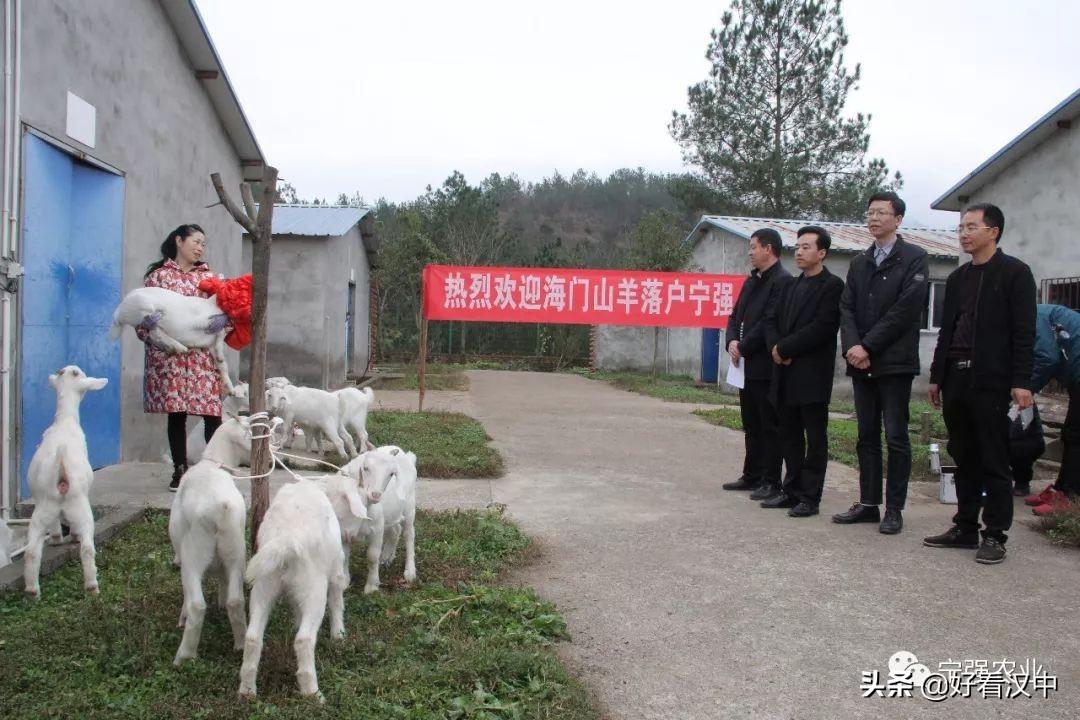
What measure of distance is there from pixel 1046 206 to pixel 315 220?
11217 mm

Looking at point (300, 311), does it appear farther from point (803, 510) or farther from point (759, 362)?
point (803, 510)

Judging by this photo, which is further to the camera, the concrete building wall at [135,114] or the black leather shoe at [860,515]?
the black leather shoe at [860,515]

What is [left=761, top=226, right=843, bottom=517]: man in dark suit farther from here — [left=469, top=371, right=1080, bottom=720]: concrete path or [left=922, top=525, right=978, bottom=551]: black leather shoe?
[left=922, top=525, right=978, bottom=551]: black leather shoe

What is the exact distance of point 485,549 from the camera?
4.48m

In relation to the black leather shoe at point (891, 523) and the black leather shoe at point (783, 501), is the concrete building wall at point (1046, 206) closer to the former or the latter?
the black leather shoe at point (783, 501)

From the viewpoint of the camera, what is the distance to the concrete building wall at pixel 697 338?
1680 cm

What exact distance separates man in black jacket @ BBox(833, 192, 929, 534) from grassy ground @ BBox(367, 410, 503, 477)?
291 centimetres

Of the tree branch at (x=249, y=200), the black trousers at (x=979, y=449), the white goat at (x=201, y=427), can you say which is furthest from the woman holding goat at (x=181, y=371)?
the black trousers at (x=979, y=449)

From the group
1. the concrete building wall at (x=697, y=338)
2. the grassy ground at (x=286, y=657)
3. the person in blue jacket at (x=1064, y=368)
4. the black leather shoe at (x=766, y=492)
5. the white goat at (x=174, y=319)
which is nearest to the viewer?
the grassy ground at (x=286, y=657)

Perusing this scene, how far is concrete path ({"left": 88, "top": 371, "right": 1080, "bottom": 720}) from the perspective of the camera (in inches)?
116

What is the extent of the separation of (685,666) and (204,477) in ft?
6.49

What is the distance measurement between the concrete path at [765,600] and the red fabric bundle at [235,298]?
210 cm

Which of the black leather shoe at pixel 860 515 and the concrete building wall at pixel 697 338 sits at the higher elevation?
the concrete building wall at pixel 697 338

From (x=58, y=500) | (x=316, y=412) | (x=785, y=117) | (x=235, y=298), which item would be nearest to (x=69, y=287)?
(x=235, y=298)
